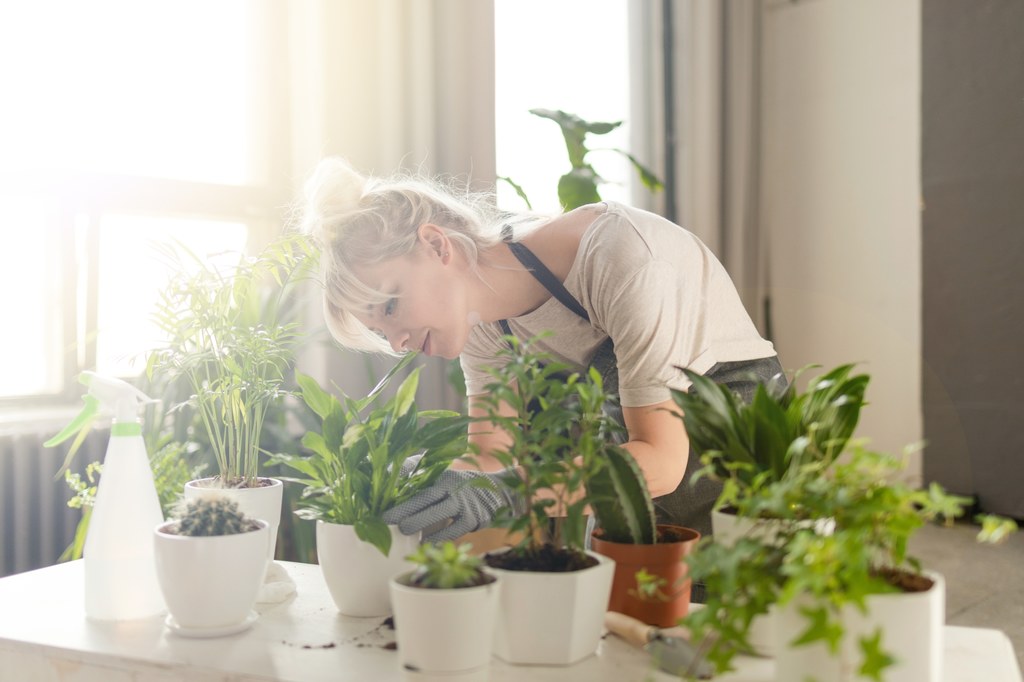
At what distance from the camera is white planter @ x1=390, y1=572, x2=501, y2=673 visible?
692 millimetres

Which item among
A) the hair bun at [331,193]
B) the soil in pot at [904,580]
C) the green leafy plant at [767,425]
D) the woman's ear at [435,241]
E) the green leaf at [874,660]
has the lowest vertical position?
the green leaf at [874,660]

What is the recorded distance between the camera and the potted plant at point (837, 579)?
596mm

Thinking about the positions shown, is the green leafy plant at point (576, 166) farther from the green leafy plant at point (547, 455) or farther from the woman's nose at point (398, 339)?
the green leafy plant at point (547, 455)

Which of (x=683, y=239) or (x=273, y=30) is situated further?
(x=273, y=30)

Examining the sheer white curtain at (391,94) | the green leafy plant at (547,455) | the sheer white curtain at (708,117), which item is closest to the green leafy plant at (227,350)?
the green leafy plant at (547,455)

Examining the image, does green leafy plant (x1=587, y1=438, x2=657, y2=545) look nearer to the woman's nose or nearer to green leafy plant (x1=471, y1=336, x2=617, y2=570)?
green leafy plant (x1=471, y1=336, x2=617, y2=570)

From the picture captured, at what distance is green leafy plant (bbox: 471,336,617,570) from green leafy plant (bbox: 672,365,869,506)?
0.09 metres

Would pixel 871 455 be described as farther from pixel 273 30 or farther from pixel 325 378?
pixel 273 30

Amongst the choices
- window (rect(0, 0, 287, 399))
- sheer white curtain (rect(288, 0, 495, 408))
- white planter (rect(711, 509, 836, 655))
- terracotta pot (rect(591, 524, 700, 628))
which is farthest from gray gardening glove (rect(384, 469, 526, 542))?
sheer white curtain (rect(288, 0, 495, 408))

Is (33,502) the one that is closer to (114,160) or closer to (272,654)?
(114,160)

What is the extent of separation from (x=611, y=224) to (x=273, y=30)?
5.03 feet

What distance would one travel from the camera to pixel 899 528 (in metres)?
0.64

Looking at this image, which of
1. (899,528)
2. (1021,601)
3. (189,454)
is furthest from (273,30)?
(1021,601)

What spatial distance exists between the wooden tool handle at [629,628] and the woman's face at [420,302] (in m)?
0.66
